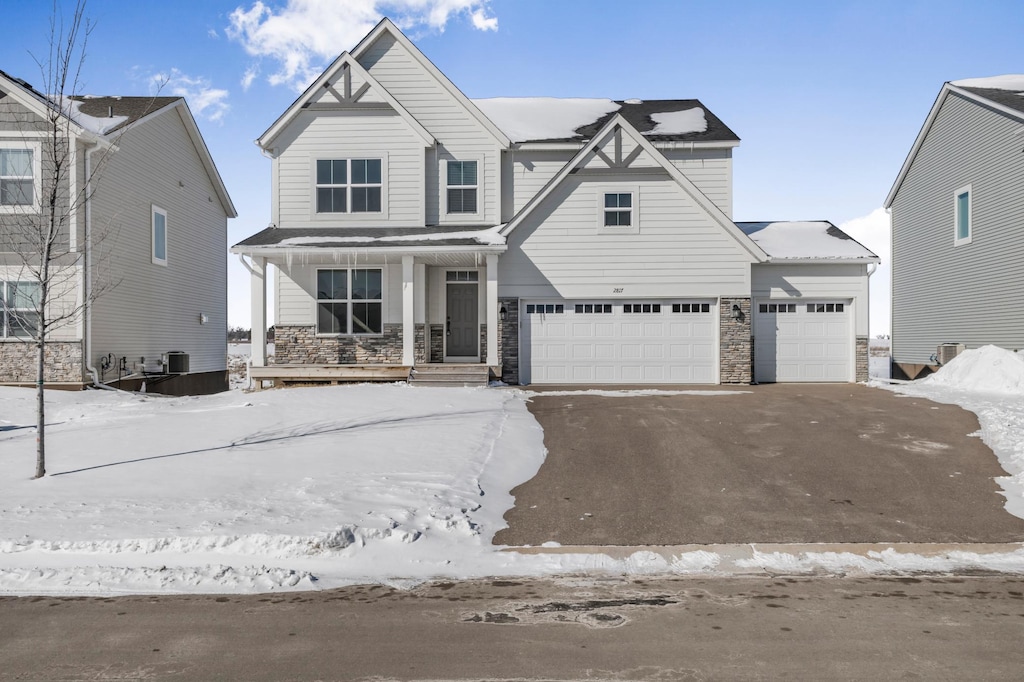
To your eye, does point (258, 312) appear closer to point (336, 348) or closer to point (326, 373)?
point (336, 348)

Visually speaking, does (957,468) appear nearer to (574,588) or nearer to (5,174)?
(574,588)

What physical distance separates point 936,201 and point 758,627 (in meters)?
21.1

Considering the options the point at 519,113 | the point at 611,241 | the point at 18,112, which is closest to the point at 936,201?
the point at 611,241

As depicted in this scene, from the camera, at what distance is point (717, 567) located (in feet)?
18.5

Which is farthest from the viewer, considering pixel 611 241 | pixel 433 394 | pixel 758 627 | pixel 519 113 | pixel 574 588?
pixel 519 113

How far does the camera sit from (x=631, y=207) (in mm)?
16859

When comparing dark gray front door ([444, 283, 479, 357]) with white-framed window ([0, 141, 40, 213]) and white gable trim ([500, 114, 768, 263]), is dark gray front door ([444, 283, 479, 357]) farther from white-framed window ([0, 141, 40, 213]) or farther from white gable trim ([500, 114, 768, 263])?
white-framed window ([0, 141, 40, 213])

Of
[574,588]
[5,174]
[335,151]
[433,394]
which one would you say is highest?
[335,151]

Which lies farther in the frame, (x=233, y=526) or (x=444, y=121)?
(x=444, y=121)

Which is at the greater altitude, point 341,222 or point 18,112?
point 18,112

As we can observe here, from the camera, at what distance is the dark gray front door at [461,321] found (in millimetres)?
17953

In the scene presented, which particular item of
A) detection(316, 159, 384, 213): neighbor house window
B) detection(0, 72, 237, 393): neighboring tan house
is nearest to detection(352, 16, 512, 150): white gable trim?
detection(316, 159, 384, 213): neighbor house window

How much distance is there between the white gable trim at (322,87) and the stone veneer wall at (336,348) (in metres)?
5.14

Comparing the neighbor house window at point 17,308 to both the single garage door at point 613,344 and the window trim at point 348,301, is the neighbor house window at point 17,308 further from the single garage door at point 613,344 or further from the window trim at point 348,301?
the single garage door at point 613,344
